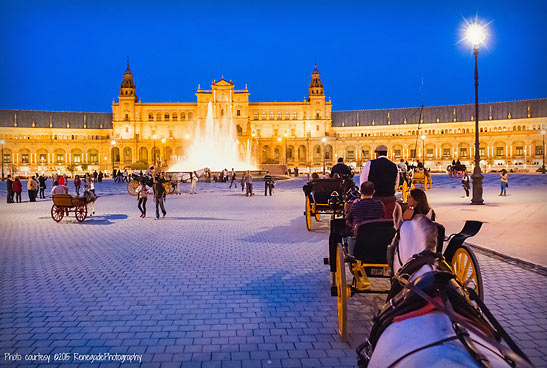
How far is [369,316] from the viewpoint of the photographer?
5551mm

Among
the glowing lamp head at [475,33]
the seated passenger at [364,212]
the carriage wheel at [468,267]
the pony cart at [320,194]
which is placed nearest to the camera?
the carriage wheel at [468,267]

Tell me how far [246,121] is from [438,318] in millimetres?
101453

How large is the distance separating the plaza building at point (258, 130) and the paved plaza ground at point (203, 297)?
266ft

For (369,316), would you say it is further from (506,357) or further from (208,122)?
(208,122)

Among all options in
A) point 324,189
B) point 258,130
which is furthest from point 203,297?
point 258,130

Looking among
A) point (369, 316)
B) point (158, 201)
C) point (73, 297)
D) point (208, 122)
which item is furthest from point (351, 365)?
point (208, 122)

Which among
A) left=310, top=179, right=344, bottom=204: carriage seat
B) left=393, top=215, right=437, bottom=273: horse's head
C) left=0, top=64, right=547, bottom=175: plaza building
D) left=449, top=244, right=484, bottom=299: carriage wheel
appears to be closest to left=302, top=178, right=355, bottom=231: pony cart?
left=310, top=179, right=344, bottom=204: carriage seat

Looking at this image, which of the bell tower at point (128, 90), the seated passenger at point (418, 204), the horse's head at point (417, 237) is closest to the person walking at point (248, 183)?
the seated passenger at point (418, 204)

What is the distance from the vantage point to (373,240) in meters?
5.38

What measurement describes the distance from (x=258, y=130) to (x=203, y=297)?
101 m

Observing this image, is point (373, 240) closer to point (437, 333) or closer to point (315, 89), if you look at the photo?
point (437, 333)

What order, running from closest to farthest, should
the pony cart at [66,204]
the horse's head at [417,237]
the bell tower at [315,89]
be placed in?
the horse's head at [417,237] → the pony cart at [66,204] → the bell tower at [315,89]

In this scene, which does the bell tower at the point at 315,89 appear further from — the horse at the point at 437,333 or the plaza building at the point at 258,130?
the horse at the point at 437,333

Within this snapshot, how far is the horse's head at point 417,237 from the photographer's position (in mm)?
3129
